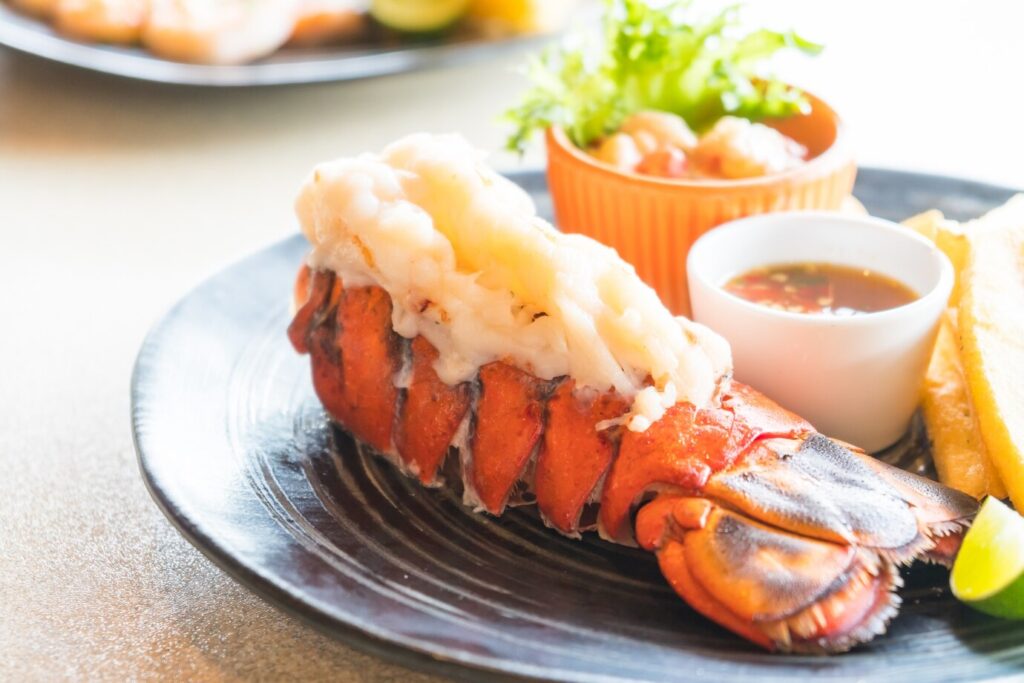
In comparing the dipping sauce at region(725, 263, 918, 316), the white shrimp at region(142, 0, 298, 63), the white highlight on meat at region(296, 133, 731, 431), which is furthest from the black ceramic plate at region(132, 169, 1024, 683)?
the white shrimp at region(142, 0, 298, 63)

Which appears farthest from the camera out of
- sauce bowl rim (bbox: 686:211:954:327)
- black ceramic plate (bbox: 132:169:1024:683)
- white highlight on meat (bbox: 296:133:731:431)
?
sauce bowl rim (bbox: 686:211:954:327)

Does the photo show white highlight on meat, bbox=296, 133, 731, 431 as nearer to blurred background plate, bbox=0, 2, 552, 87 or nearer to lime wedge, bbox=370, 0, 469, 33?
blurred background plate, bbox=0, 2, 552, 87

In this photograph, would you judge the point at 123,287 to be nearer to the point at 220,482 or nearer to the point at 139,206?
the point at 139,206

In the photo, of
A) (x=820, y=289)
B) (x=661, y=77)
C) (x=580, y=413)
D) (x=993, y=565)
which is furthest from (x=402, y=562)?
(x=661, y=77)

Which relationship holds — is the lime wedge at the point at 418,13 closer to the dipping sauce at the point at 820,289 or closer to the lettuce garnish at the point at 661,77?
the lettuce garnish at the point at 661,77

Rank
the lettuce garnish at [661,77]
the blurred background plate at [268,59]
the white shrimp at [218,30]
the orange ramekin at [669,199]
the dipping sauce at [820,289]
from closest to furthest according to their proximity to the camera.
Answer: the dipping sauce at [820,289] < the orange ramekin at [669,199] < the lettuce garnish at [661,77] < the blurred background plate at [268,59] < the white shrimp at [218,30]

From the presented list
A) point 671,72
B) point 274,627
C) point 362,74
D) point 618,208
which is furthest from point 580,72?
point 274,627

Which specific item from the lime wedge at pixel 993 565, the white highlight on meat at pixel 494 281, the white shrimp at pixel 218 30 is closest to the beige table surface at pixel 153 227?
the white shrimp at pixel 218 30
